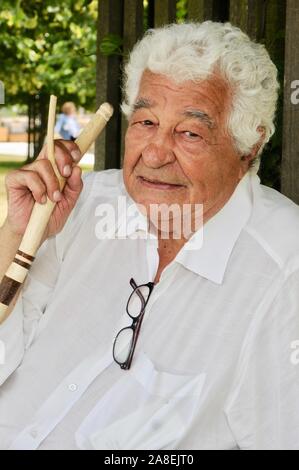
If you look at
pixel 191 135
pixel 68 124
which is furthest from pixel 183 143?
pixel 68 124

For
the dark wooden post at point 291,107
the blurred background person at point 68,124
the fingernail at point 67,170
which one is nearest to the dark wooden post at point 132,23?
the dark wooden post at point 291,107

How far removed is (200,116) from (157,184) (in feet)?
0.73

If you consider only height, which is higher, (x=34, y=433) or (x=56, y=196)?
(x=56, y=196)

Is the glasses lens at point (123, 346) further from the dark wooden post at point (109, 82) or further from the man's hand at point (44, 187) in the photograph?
the dark wooden post at point (109, 82)

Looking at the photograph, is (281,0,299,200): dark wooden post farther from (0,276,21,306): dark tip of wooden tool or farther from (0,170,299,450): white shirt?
(0,276,21,306): dark tip of wooden tool

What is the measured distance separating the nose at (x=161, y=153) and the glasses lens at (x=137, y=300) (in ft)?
1.21

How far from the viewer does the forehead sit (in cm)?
237

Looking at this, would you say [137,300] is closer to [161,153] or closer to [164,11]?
[161,153]

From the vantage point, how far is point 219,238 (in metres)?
2.43

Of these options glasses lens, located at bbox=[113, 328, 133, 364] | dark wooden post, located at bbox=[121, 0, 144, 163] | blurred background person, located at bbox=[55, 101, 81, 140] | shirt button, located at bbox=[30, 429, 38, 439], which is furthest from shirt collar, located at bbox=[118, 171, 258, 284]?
blurred background person, located at bbox=[55, 101, 81, 140]

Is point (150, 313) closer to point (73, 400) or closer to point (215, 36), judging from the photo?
point (73, 400)

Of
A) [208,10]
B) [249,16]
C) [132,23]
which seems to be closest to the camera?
[249,16]

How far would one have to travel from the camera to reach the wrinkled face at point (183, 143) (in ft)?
7.80

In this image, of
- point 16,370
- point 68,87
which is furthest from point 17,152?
point 16,370
